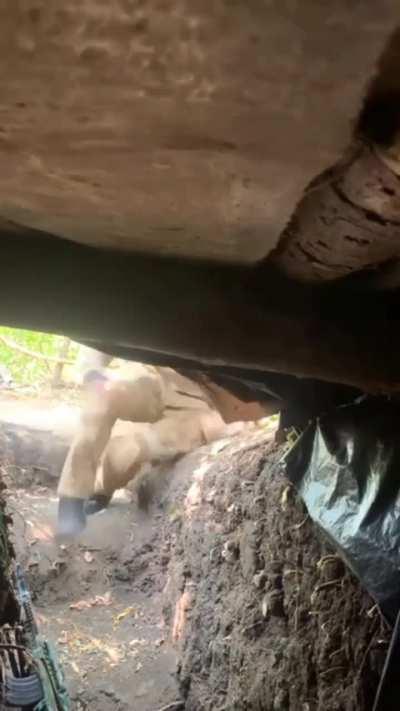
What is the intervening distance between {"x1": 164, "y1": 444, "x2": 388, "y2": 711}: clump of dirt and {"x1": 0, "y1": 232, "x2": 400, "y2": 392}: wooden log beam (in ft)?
2.16

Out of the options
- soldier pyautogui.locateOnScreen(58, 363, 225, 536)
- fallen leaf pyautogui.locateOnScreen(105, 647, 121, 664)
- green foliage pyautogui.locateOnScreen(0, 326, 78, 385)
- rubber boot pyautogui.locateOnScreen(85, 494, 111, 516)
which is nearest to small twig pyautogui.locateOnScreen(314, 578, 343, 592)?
fallen leaf pyautogui.locateOnScreen(105, 647, 121, 664)

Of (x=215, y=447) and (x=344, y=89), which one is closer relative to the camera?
(x=344, y=89)

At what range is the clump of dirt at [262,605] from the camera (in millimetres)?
1772

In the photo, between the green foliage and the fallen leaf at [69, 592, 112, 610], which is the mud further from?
the green foliage

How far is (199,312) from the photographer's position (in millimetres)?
1221

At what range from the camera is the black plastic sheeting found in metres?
1.44

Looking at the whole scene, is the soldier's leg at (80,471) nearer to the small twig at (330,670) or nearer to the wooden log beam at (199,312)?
the small twig at (330,670)

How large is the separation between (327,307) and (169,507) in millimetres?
2624

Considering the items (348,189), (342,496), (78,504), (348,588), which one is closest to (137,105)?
(348,189)

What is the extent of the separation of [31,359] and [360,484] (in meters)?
4.74

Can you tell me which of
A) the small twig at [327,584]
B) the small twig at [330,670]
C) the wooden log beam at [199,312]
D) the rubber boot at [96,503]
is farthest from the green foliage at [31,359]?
the wooden log beam at [199,312]

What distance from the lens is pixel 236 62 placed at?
557mm

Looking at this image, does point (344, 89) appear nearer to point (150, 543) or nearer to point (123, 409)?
point (123, 409)

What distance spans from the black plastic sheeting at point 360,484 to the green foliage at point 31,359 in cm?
423
